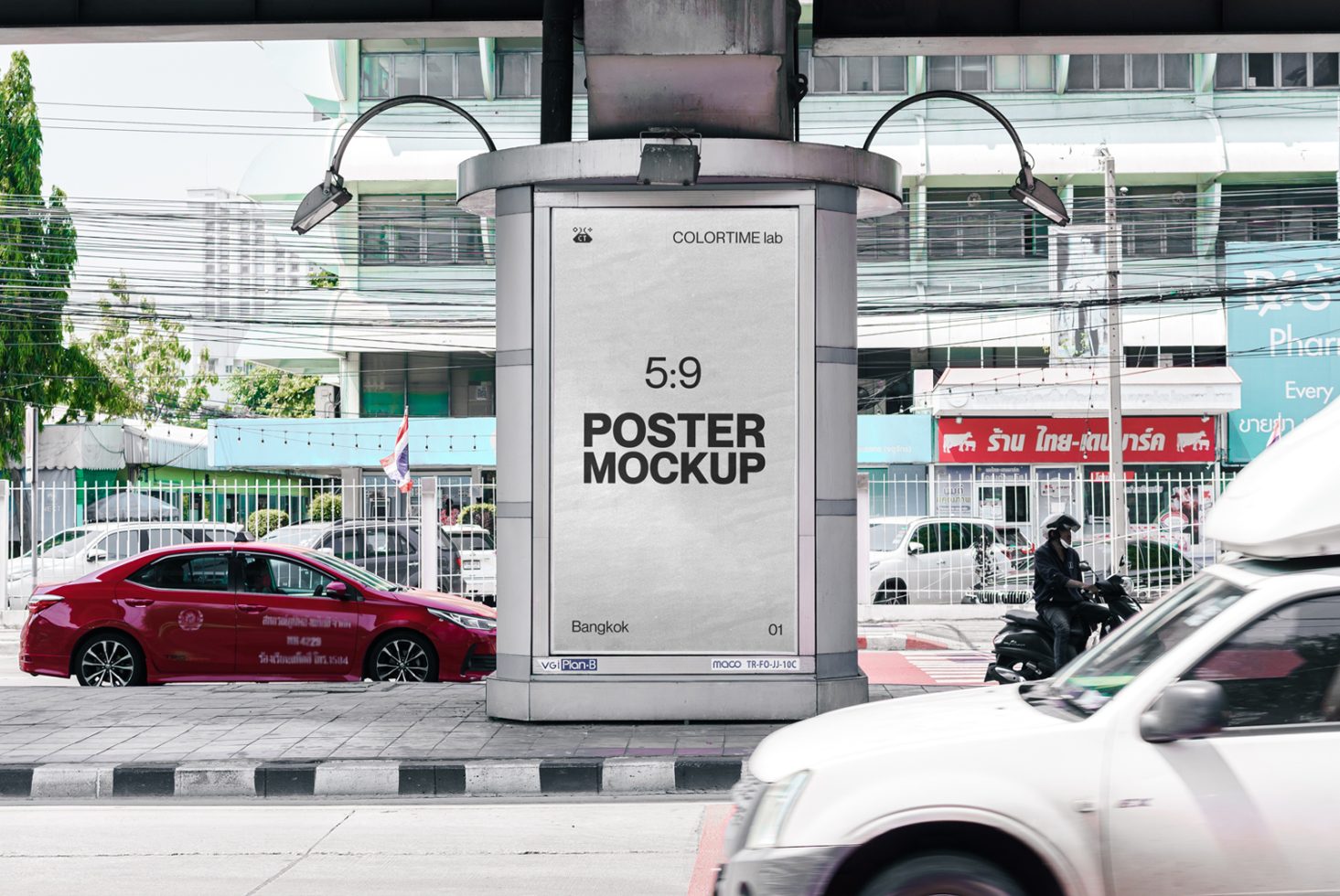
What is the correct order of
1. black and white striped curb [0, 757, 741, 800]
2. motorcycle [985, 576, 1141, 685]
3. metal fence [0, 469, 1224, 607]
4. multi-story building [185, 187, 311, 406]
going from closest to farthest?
1. black and white striped curb [0, 757, 741, 800]
2. motorcycle [985, 576, 1141, 685]
3. metal fence [0, 469, 1224, 607]
4. multi-story building [185, 187, 311, 406]

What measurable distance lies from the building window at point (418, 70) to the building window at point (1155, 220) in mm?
14906

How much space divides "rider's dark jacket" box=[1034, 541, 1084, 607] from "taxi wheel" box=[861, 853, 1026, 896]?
792 centimetres

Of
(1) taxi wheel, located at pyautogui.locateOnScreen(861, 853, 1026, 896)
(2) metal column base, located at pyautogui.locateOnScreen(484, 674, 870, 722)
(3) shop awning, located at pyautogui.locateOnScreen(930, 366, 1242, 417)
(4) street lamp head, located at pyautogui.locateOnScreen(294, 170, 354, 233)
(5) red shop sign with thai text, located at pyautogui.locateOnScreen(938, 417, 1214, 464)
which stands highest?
(4) street lamp head, located at pyautogui.locateOnScreen(294, 170, 354, 233)

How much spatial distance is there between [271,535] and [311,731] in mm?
11096

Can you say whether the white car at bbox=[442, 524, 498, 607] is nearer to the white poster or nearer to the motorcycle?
the motorcycle

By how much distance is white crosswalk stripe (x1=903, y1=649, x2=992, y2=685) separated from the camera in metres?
15.1

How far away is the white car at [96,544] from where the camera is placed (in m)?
19.3

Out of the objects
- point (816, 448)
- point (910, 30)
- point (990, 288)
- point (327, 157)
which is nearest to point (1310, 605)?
point (816, 448)

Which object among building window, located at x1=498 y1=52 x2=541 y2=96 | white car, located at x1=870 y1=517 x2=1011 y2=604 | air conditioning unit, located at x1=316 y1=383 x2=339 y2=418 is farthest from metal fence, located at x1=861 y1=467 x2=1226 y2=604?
air conditioning unit, located at x1=316 y1=383 x2=339 y2=418

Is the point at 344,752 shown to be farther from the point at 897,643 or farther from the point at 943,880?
the point at 897,643

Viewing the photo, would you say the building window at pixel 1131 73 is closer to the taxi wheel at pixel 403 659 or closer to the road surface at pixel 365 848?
the taxi wheel at pixel 403 659

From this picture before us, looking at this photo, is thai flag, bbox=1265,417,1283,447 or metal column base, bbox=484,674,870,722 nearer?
metal column base, bbox=484,674,870,722

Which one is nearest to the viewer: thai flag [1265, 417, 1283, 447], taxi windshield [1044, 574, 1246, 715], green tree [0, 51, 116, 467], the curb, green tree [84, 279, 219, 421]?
taxi windshield [1044, 574, 1246, 715]

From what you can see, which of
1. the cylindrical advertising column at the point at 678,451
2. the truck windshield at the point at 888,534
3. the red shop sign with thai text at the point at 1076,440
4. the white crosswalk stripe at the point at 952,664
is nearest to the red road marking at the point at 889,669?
the white crosswalk stripe at the point at 952,664
